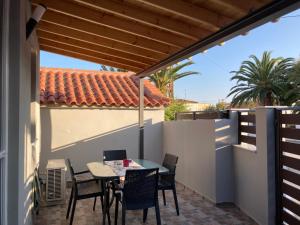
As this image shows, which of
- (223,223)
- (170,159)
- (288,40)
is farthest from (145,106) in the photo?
(288,40)

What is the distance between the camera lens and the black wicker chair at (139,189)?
3943 mm

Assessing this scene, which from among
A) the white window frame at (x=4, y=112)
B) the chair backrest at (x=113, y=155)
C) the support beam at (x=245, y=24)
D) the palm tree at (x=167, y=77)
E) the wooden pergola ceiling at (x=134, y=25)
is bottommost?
the chair backrest at (x=113, y=155)

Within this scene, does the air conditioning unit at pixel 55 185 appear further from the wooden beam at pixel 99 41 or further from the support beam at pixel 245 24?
the support beam at pixel 245 24

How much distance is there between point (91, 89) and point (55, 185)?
12.5 feet

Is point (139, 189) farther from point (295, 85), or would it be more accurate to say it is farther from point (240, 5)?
point (295, 85)

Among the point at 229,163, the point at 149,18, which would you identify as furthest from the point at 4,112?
the point at 229,163

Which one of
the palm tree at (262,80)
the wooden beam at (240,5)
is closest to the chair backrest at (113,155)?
the wooden beam at (240,5)

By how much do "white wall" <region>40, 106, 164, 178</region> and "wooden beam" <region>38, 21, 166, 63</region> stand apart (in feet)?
9.36

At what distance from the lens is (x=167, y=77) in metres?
16.0

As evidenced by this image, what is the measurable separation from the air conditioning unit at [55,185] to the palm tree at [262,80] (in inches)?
547

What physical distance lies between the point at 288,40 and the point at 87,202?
1817 centimetres

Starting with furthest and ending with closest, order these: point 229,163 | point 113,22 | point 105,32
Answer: point 229,163 < point 105,32 < point 113,22

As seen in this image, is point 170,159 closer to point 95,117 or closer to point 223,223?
point 223,223

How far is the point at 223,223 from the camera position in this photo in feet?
15.2
